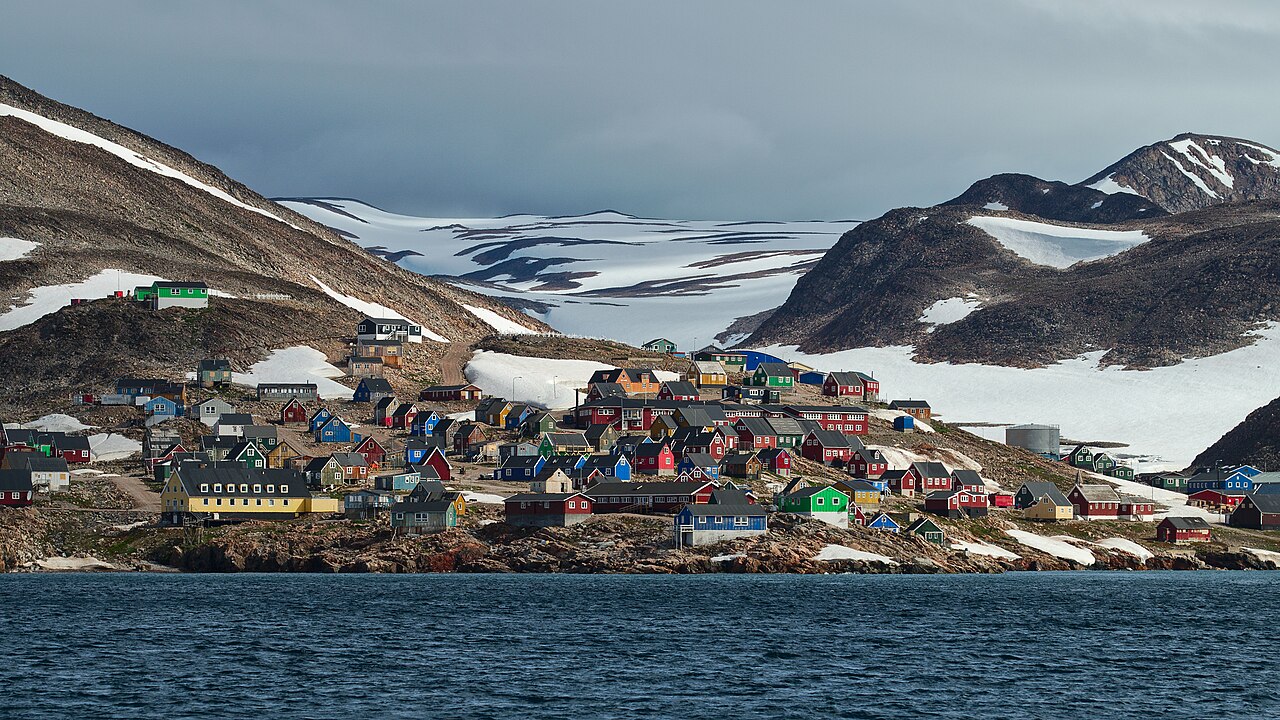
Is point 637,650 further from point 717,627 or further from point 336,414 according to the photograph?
point 336,414

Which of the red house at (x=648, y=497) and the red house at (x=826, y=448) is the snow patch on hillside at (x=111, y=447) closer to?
A: the red house at (x=648, y=497)

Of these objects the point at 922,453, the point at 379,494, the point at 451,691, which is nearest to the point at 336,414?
the point at 379,494

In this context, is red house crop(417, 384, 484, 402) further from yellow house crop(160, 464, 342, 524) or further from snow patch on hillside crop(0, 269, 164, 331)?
yellow house crop(160, 464, 342, 524)

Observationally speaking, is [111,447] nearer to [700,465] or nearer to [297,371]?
[297,371]

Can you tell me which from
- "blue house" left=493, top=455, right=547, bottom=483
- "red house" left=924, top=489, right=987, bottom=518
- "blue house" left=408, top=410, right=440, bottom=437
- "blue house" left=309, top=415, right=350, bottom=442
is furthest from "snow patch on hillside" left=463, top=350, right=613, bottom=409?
"red house" left=924, top=489, right=987, bottom=518

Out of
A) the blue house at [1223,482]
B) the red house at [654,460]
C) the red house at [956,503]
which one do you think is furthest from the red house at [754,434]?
the blue house at [1223,482]

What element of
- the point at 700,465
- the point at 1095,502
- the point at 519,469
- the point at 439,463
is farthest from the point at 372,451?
the point at 1095,502
